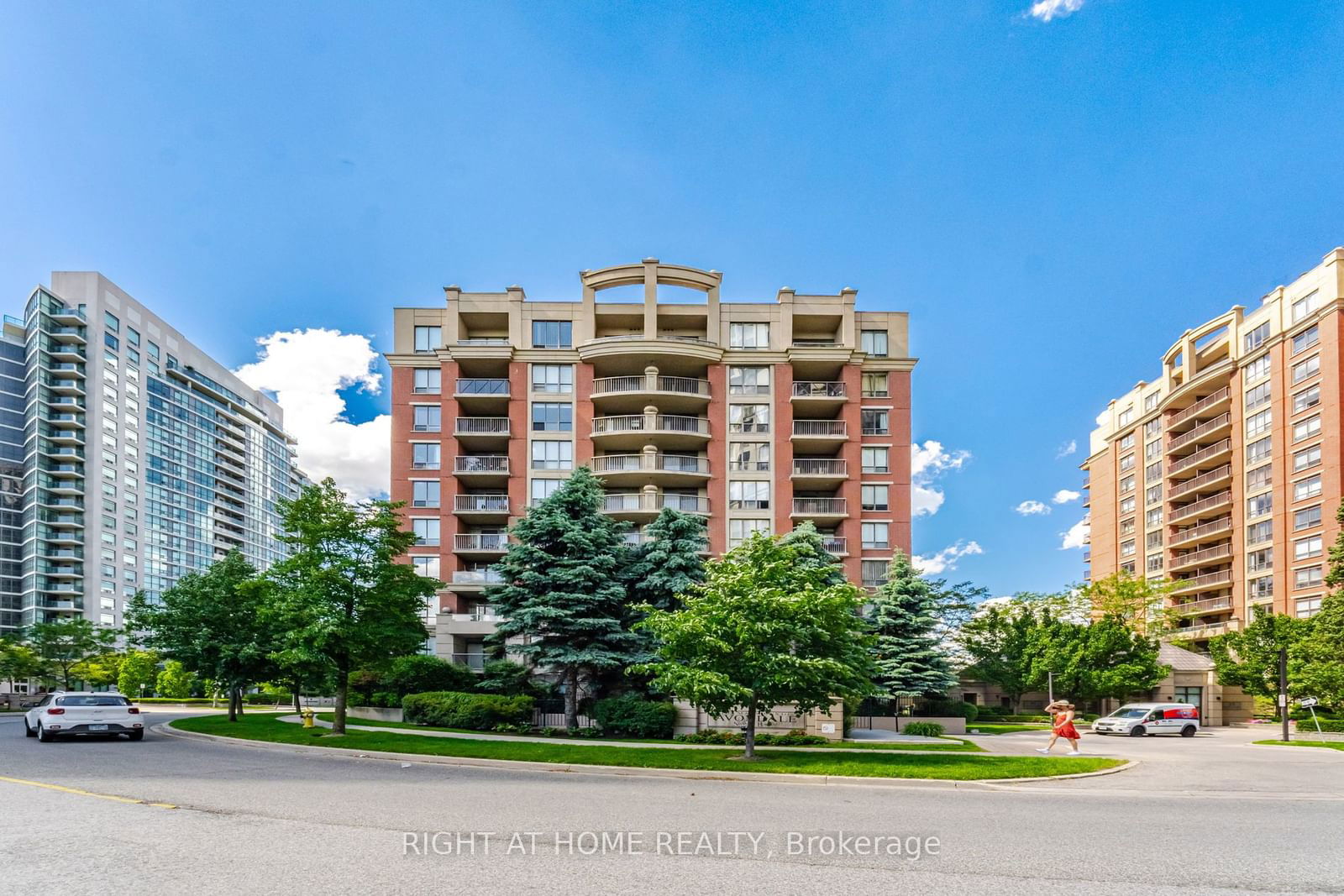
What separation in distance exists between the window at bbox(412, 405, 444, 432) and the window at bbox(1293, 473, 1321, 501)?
55.7 meters

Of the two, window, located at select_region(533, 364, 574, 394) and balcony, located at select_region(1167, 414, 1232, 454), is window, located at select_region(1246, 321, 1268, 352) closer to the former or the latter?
balcony, located at select_region(1167, 414, 1232, 454)

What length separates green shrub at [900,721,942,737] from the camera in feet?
115

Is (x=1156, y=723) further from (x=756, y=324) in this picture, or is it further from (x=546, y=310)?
(x=546, y=310)

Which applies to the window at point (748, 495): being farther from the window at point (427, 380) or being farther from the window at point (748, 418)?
the window at point (427, 380)

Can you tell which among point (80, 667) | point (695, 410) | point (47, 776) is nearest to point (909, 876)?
point (47, 776)

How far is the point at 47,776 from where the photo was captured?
1541 centimetres

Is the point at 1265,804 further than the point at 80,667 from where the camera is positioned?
No

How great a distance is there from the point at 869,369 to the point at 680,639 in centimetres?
3210

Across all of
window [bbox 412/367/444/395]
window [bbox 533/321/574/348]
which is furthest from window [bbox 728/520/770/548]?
window [bbox 412/367/444/395]

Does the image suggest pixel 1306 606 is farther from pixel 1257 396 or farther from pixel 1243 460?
pixel 1257 396

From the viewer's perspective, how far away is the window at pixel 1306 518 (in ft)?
186

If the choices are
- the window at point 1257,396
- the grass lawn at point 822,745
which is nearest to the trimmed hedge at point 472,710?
the grass lawn at point 822,745

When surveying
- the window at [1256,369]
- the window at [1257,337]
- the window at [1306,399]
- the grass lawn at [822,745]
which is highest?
the window at [1257,337]

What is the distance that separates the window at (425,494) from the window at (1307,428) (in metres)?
55.9
